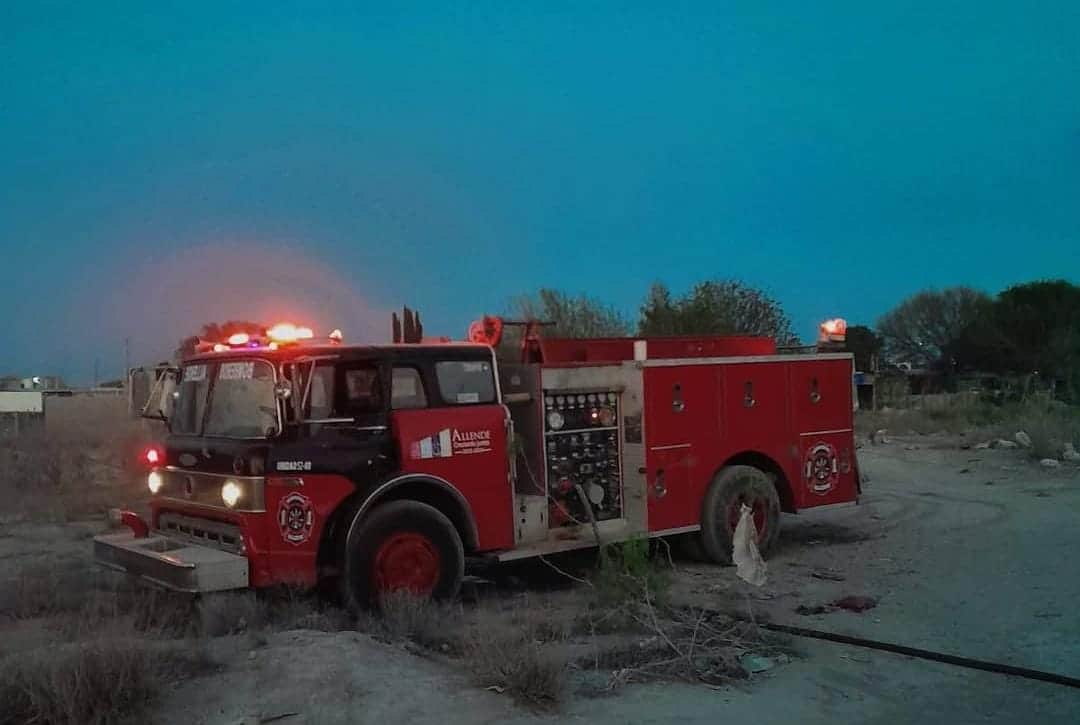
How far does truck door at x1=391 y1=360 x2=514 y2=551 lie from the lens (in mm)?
8758

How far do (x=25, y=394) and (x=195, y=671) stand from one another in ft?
90.2

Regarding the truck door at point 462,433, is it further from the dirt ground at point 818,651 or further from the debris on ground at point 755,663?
the debris on ground at point 755,663

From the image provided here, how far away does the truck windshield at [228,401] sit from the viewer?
8.34 m

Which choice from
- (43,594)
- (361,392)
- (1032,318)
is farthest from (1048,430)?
(1032,318)

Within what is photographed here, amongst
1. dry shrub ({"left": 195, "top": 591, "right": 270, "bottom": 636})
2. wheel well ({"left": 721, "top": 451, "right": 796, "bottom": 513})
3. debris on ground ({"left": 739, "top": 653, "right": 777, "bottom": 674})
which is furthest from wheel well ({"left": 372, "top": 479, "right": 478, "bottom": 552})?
Answer: wheel well ({"left": 721, "top": 451, "right": 796, "bottom": 513})

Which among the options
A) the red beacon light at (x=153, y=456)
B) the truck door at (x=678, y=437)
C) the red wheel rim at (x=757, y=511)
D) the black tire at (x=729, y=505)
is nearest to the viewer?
the red beacon light at (x=153, y=456)

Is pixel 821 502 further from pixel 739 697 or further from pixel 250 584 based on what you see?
pixel 250 584

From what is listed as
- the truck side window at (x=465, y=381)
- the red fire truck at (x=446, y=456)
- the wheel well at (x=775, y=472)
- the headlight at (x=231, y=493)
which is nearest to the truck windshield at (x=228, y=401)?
the red fire truck at (x=446, y=456)

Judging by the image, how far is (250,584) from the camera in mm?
7945

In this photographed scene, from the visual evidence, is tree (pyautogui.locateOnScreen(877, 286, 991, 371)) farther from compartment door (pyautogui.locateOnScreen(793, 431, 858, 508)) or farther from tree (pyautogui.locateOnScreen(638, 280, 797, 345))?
compartment door (pyautogui.locateOnScreen(793, 431, 858, 508))

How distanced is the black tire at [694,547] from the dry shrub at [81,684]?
245 inches

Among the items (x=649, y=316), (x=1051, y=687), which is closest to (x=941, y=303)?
(x=649, y=316)

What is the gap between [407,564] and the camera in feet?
28.1

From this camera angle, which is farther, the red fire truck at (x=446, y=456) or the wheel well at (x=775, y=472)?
the wheel well at (x=775, y=472)
